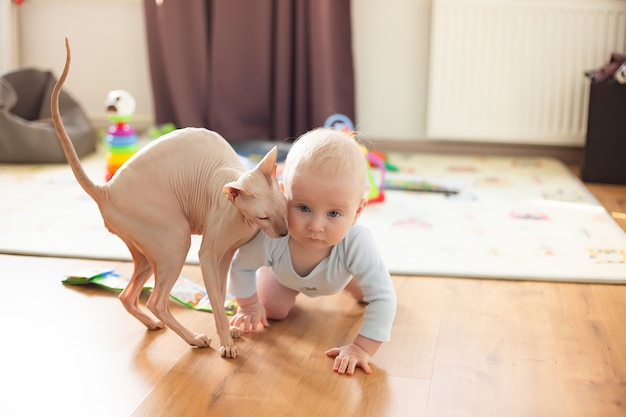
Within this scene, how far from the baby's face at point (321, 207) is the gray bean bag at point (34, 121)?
1955 millimetres

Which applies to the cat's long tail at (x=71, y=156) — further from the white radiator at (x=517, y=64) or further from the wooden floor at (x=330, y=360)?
the white radiator at (x=517, y=64)

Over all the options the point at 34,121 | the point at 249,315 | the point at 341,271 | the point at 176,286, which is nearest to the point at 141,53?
the point at 34,121


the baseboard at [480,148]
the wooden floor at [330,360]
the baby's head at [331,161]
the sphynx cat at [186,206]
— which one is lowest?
the wooden floor at [330,360]

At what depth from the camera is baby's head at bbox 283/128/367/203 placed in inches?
57.4

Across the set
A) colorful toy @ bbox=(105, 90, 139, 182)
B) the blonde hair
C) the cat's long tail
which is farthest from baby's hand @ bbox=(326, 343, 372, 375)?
colorful toy @ bbox=(105, 90, 139, 182)

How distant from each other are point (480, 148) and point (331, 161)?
223cm

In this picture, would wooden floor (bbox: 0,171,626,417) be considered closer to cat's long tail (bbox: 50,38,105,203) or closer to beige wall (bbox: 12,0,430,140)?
cat's long tail (bbox: 50,38,105,203)

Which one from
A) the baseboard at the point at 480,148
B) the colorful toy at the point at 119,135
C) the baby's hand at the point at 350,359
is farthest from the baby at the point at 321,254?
the baseboard at the point at 480,148

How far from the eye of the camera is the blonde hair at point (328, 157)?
146 cm

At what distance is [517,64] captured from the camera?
11.1 ft

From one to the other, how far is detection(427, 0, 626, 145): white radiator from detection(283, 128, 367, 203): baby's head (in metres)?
2.00

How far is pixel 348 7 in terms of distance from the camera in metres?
3.34

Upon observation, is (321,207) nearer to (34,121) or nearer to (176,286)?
(176,286)

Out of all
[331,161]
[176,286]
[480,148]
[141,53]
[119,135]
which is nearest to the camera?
[331,161]
